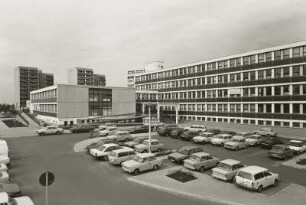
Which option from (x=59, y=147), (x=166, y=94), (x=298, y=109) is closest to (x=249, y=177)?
(x=59, y=147)

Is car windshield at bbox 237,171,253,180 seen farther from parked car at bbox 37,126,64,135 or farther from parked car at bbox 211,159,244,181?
parked car at bbox 37,126,64,135

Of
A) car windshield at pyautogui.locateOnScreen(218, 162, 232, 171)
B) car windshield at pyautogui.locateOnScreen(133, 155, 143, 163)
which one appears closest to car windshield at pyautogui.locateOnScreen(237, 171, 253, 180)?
car windshield at pyautogui.locateOnScreen(218, 162, 232, 171)

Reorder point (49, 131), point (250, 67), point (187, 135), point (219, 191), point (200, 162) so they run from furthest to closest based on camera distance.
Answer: point (250, 67), point (49, 131), point (187, 135), point (200, 162), point (219, 191)

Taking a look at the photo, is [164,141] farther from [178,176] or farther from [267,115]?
[267,115]

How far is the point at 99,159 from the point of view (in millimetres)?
26062

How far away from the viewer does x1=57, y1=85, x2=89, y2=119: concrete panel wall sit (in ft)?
178

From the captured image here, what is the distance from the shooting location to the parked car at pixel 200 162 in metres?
22.4

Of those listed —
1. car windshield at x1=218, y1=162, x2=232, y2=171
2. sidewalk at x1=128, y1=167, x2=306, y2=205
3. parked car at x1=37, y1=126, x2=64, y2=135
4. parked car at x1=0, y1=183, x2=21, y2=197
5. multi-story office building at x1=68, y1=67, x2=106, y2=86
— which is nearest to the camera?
parked car at x1=0, y1=183, x2=21, y2=197

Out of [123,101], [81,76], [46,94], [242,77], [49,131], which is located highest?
[81,76]

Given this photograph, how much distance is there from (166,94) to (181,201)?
56497 mm

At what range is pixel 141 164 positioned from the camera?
857 inches

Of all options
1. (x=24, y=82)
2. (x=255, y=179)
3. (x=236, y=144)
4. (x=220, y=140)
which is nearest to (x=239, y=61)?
(x=220, y=140)

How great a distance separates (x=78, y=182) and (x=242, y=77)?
4174 centimetres

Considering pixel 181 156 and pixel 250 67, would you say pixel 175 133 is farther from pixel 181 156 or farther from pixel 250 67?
pixel 250 67
